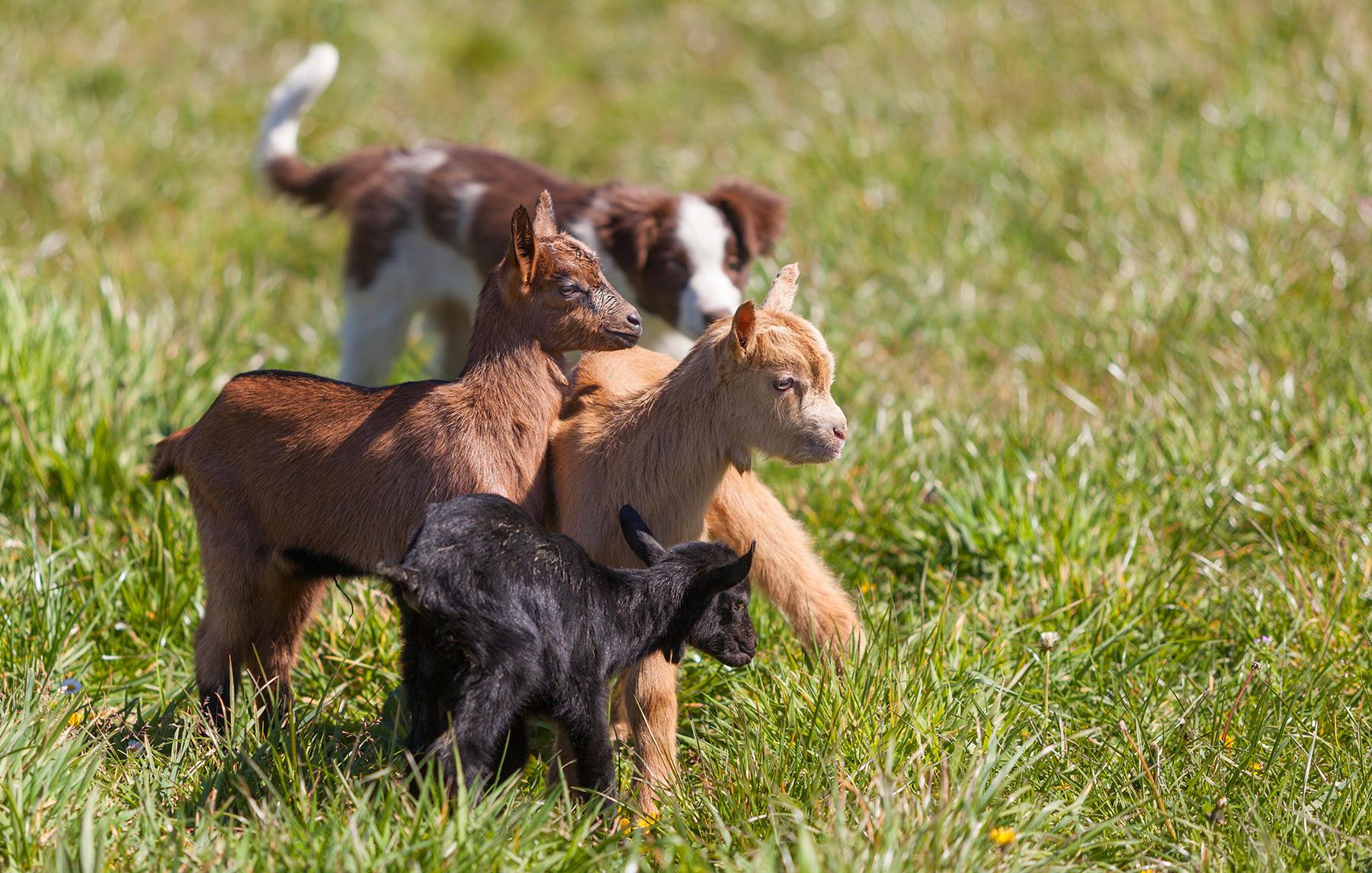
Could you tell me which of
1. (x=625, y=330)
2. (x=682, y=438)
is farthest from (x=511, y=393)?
(x=682, y=438)

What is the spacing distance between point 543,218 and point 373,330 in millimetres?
2739

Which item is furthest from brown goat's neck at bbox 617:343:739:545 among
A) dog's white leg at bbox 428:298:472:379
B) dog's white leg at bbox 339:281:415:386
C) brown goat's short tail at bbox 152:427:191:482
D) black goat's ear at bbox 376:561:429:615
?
dog's white leg at bbox 428:298:472:379

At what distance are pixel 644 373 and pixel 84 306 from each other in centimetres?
340

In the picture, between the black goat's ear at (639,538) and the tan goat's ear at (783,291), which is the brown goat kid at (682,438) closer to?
the tan goat's ear at (783,291)

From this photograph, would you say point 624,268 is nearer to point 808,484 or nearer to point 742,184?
point 742,184

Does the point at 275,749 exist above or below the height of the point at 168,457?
below

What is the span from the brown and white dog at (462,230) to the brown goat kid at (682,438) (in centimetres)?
162

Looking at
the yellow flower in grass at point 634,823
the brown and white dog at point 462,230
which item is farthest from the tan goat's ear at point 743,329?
the brown and white dog at point 462,230

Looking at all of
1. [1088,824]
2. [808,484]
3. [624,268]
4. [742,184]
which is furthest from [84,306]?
[1088,824]

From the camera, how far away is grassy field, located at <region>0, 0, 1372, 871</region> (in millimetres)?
2967

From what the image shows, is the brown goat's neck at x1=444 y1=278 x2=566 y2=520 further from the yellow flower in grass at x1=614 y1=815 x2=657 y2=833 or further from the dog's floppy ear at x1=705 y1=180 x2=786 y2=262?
the dog's floppy ear at x1=705 y1=180 x2=786 y2=262

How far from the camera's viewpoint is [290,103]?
20.4 ft

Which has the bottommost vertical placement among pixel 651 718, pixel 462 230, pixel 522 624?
pixel 651 718

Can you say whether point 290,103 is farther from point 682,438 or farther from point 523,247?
point 682,438
